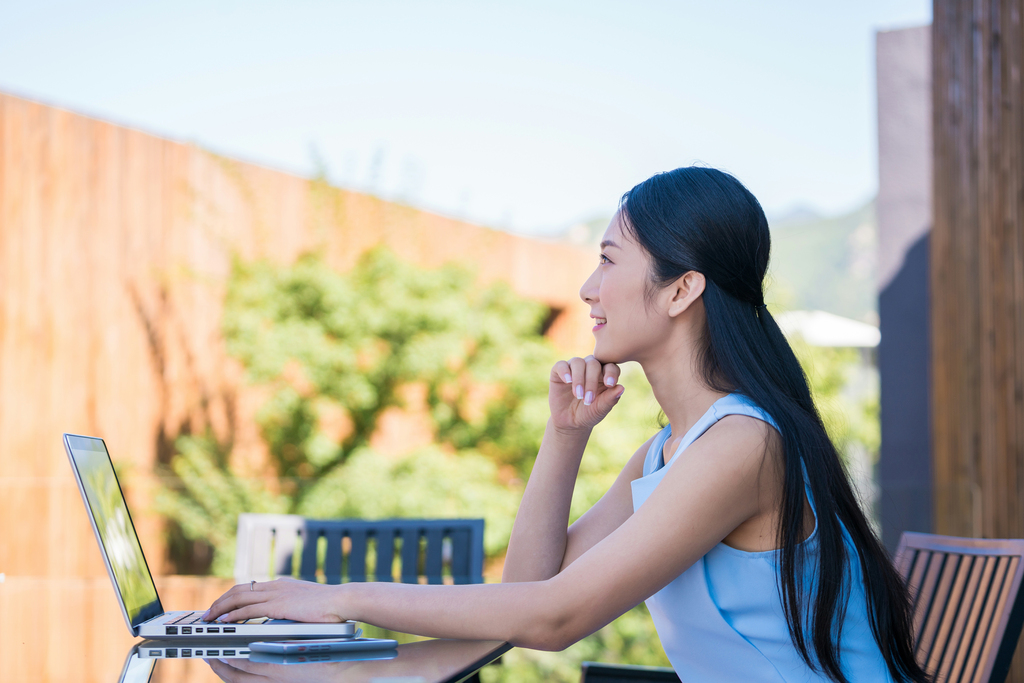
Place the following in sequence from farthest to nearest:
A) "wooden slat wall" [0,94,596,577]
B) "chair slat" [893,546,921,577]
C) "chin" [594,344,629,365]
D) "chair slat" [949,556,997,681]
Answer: "wooden slat wall" [0,94,596,577], "chair slat" [893,546,921,577], "chair slat" [949,556,997,681], "chin" [594,344,629,365]

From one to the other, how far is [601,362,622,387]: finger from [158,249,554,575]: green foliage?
4.60 m

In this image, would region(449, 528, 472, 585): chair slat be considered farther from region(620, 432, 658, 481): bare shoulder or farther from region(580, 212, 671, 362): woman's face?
region(580, 212, 671, 362): woman's face

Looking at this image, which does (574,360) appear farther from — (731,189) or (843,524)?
(843,524)

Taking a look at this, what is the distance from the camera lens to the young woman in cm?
116

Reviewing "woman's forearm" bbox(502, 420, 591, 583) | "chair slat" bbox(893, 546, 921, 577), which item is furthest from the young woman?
"chair slat" bbox(893, 546, 921, 577)

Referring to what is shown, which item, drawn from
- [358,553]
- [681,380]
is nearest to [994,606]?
[681,380]

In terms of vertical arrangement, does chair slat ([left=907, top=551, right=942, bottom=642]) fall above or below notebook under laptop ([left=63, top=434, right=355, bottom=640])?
below

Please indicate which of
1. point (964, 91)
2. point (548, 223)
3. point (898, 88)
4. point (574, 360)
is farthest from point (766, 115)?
point (574, 360)

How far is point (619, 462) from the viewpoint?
7328mm

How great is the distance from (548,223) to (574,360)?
15.0 metres

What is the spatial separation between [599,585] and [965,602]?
1.15 meters

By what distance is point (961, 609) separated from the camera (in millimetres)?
1836

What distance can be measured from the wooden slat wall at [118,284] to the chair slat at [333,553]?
3.10 meters

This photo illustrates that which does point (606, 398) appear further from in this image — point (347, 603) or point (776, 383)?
point (347, 603)
